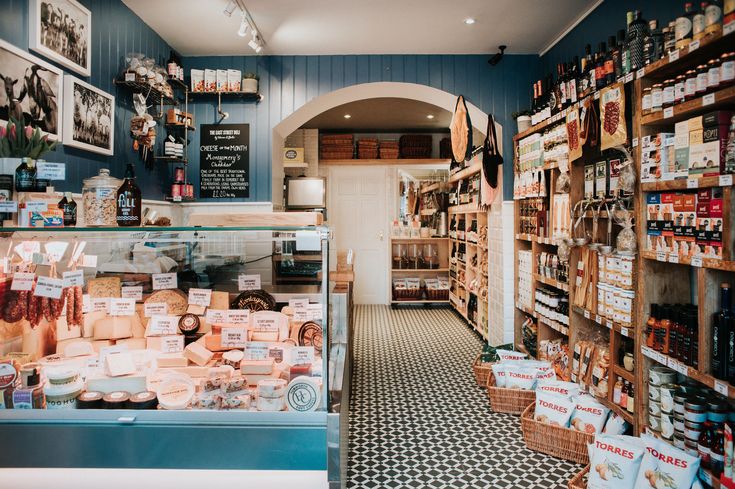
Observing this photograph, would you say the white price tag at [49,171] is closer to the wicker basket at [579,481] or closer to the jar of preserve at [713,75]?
the wicker basket at [579,481]

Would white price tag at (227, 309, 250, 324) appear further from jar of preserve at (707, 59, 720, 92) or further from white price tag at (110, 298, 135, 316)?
jar of preserve at (707, 59, 720, 92)

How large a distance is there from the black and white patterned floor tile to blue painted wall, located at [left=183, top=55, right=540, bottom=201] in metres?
2.21

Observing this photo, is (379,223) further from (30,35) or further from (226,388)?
(226,388)

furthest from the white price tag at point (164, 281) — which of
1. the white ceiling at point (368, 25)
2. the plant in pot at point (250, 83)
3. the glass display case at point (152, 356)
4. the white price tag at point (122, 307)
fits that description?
the plant in pot at point (250, 83)

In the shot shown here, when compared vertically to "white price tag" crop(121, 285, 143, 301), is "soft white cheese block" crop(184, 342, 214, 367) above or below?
below

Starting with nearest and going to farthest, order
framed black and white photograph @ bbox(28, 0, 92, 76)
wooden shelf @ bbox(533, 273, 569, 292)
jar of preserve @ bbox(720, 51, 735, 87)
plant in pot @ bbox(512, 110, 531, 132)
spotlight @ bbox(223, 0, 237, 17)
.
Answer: jar of preserve @ bbox(720, 51, 735, 87) → framed black and white photograph @ bbox(28, 0, 92, 76) → spotlight @ bbox(223, 0, 237, 17) → wooden shelf @ bbox(533, 273, 569, 292) → plant in pot @ bbox(512, 110, 531, 132)

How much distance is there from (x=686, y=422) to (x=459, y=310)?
5.45 meters

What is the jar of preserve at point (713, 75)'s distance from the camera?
7.88 feet

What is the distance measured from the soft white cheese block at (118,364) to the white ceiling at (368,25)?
337 centimetres

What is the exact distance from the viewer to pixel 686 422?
2.55 meters

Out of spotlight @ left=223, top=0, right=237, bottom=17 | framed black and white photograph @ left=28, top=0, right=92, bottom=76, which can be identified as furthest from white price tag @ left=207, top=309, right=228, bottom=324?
spotlight @ left=223, top=0, right=237, bottom=17

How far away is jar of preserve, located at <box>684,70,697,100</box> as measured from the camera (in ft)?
8.46

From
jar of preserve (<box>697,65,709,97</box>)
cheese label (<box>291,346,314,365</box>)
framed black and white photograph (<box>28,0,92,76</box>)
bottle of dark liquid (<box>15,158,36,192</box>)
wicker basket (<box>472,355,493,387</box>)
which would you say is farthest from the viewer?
wicker basket (<box>472,355,493,387</box>)

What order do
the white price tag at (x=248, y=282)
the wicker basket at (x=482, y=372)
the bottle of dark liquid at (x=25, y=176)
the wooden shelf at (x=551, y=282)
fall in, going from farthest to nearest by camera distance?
the wicker basket at (x=482, y=372)
the wooden shelf at (x=551, y=282)
the white price tag at (x=248, y=282)
the bottle of dark liquid at (x=25, y=176)
